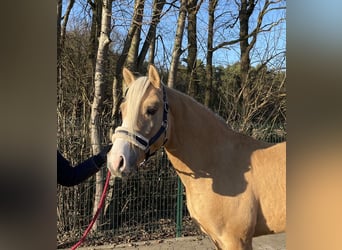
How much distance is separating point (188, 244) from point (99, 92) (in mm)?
2235

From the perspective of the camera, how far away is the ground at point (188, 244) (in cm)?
416

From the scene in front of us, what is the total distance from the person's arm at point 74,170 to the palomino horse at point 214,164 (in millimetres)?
255

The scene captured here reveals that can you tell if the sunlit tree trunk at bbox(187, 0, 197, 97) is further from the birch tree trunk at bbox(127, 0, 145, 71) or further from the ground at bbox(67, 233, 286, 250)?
the ground at bbox(67, 233, 286, 250)

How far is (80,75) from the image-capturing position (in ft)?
16.0

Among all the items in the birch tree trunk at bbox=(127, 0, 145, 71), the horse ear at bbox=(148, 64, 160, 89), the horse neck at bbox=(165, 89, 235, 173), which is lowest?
the horse neck at bbox=(165, 89, 235, 173)

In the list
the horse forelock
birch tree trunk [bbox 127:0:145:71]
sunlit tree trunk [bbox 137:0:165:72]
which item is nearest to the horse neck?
the horse forelock

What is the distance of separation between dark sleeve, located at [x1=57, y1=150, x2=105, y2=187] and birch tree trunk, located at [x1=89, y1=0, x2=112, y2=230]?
245 cm

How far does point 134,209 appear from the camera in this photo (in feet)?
15.3

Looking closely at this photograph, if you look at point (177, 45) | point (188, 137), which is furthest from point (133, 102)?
point (177, 45)

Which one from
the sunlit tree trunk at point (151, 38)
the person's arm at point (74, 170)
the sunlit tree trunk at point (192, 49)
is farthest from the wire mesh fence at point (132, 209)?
the person's arm at point (74, 170)

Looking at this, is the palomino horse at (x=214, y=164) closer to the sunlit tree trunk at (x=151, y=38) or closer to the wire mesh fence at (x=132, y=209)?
the wire mesh fence at (x=132, y=209)

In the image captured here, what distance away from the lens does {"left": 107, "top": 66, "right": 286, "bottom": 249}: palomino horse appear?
1964mm
